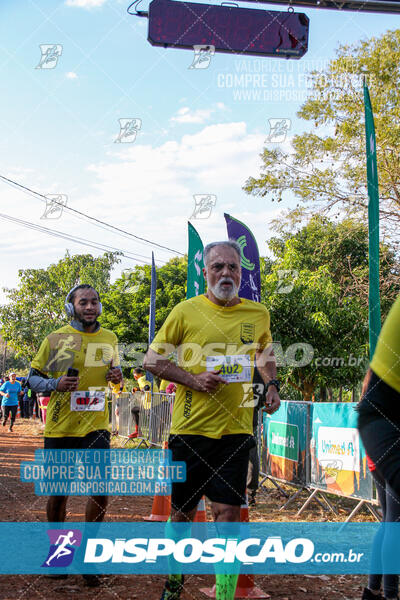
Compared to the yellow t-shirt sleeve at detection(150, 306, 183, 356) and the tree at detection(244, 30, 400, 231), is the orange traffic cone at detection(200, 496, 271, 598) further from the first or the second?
the tree at detection(244, 30, 400, 231)

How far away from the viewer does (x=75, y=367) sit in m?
4.77

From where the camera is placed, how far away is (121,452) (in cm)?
1292

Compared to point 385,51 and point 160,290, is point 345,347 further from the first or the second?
point 160,290

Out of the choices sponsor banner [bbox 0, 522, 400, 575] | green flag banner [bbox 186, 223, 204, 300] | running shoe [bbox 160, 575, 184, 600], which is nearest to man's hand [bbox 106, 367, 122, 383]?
sponsor banner [bbox 0, 522, 400, 575]

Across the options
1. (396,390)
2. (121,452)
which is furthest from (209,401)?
(121,452)

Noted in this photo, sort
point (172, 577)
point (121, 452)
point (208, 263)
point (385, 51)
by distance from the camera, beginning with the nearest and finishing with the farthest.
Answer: point (172, 577) → point (208, 263) → point (121, 452) → point (385, 51)

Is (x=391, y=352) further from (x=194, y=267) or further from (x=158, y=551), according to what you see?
(x=194, y=267)

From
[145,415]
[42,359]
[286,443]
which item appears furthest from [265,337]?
[145,415]

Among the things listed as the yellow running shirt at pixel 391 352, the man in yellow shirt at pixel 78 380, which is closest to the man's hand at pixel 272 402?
the man in yellow shirt at pixel 78 380

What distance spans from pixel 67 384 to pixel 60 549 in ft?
4.23

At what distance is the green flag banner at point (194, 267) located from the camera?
31.8ft

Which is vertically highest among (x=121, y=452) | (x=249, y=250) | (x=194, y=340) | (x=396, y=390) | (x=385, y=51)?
(x=385, y=51)

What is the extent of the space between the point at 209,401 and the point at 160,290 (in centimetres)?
4160

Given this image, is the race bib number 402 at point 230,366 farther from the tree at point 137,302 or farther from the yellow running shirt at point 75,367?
the tree at point 137,302
